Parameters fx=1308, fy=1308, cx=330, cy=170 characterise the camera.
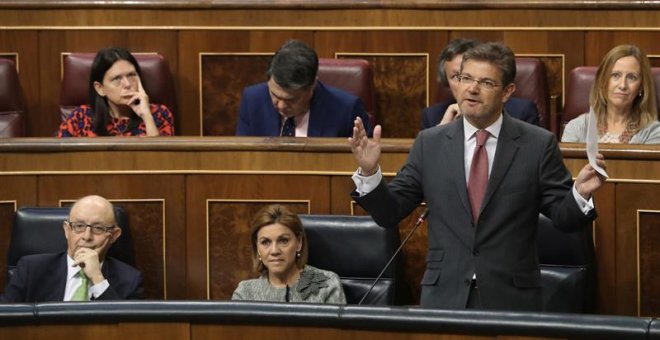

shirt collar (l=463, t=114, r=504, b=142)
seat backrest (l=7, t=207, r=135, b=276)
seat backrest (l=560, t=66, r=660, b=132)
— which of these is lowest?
seat backrest (l=7, t=207, r=135, b=276)

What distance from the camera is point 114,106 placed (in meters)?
2.94

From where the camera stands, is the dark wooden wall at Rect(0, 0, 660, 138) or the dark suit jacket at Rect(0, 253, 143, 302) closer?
the dark suit jacket at Rect(0, 253, 143, 302)

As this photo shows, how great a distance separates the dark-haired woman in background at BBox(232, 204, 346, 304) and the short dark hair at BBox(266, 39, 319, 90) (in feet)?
1.34

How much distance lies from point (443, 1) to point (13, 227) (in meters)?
1.20

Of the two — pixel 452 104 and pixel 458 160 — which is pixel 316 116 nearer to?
pixel 452 104

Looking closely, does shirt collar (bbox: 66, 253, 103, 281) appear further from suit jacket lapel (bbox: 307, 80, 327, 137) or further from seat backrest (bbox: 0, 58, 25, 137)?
seat backrest (bbox: 0, 58, 25, 137)

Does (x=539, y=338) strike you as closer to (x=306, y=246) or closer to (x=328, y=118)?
(x=306, y=246)

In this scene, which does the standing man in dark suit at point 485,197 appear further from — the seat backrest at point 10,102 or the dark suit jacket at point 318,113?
the seat backrest at point 10,102

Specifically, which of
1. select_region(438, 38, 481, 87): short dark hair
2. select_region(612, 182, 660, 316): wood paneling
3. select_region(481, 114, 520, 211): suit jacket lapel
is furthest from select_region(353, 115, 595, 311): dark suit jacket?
select_region(438, 38, 481, 87): short dark hair

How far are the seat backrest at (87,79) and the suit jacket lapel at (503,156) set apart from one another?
1.29 m

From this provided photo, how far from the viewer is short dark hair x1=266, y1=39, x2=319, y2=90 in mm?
2672

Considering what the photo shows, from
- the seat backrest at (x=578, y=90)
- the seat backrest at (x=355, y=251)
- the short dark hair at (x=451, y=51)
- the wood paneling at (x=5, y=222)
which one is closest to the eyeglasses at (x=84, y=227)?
the wood paneling at (x=5, y=222)

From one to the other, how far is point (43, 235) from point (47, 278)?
97mm

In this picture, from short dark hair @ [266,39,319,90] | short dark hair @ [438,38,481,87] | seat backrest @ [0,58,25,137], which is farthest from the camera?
seat backrest @ [0,58,25,137]
